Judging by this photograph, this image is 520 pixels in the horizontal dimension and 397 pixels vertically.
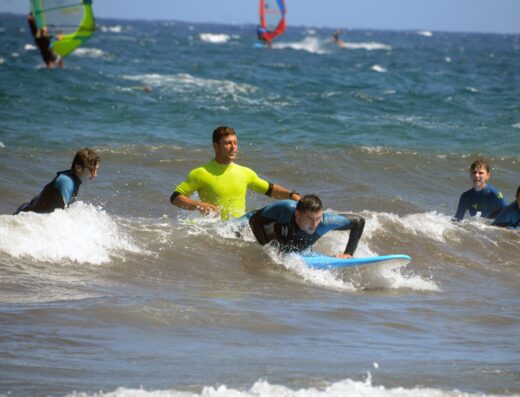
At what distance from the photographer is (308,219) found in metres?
7.75

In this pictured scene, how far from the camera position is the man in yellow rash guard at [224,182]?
29.3 feet

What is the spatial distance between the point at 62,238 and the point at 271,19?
43.5m

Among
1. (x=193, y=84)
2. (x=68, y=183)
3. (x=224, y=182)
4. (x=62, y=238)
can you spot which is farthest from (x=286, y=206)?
(x=193, y=84)

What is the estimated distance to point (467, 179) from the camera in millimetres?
16484

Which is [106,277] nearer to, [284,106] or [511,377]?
[511,377]

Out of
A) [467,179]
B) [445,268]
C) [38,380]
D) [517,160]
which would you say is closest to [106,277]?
[38,380]

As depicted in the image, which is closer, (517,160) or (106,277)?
(106,277)

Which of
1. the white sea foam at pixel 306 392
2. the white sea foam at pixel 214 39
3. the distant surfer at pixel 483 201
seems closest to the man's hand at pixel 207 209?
the distant surfer at pixel 483 201

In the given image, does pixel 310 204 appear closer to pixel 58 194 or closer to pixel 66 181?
pixel 66 181

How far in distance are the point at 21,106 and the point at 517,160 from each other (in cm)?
1149

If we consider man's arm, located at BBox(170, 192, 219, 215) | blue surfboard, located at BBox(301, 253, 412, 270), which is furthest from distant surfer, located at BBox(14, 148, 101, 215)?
blue surfboard, located at BBox(301, 253, 412, 270)

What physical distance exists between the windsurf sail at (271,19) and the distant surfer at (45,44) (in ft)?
54.5

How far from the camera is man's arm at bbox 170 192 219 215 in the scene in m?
8.57

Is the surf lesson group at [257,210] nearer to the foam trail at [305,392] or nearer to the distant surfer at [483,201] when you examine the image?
the distant surfer at [483,201]
